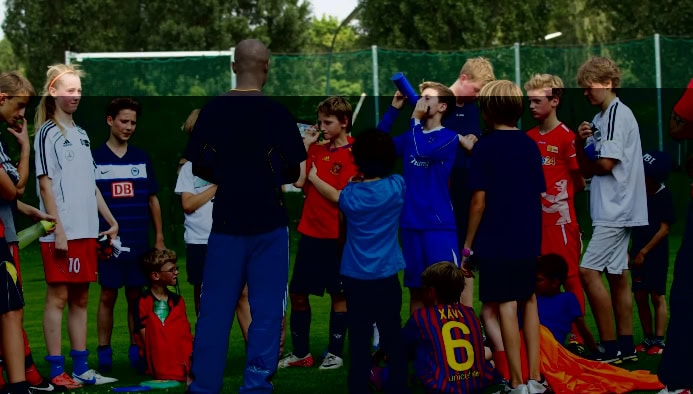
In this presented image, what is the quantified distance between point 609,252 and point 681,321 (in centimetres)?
185

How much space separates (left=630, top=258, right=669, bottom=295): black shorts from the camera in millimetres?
8602

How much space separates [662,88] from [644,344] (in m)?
12.9

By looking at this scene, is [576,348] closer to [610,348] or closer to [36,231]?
[610,348]

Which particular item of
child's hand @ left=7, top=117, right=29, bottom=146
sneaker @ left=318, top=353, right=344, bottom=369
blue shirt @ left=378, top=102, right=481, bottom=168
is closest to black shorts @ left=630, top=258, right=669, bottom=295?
blue shirt @ left=378, top=102, right=481, bottom=168

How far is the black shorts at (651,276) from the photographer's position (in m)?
8.60

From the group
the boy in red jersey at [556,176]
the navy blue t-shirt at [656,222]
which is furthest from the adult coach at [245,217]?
the navy blue t-shirt at [656,222]

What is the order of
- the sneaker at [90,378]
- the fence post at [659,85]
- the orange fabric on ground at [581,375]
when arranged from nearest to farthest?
the orange fabric on ground at [581,375], the sneaker at [90,378], the fence post at [659,85]

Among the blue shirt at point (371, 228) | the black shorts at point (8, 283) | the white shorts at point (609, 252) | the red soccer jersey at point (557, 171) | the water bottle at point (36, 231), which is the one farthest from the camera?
the red soccer jersey at point (557, 171)

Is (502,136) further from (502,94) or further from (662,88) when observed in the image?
(662,88)

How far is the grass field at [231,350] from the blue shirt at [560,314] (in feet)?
1.96

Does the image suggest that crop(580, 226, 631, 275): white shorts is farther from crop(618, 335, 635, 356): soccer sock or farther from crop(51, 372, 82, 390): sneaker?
crop(51, 372, 82, 390): sneaker

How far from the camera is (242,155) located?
6.09m

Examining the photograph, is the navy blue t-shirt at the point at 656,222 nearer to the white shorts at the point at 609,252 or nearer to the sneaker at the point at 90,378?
the white shorts at the point at 609,252

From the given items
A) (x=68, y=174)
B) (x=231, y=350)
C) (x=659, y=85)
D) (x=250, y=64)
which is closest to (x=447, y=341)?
(x=250, y=64)
